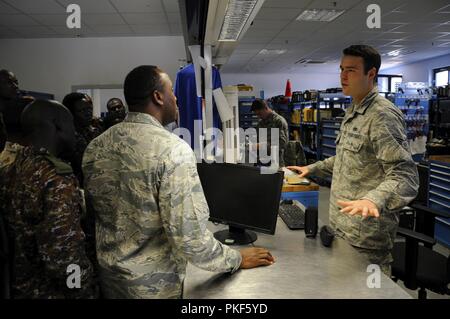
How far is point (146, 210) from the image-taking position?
3.70 ft

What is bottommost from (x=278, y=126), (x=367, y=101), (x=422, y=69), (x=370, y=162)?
(x=370, y=162)

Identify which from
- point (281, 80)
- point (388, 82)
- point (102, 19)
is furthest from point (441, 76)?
point (102, 19)

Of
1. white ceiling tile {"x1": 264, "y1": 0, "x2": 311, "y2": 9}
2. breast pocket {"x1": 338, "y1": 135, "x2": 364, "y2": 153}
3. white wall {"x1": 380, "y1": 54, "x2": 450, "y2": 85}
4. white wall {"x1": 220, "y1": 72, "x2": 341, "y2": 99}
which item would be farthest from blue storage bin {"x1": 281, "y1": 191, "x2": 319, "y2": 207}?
white wall {"x1": 220, "y1": 72, "x2": 341, "y2": 99}

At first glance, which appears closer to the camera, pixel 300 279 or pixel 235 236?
pixel 300 279

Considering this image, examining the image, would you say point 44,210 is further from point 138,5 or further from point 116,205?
point 138,5

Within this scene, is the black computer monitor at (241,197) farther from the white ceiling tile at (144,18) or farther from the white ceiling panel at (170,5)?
the white ceiling tile at (144,18)

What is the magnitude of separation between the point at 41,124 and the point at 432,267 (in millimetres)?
2141

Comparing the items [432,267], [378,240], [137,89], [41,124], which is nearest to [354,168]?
[378,240]

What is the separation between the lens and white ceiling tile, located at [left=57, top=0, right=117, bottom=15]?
4.52 metres

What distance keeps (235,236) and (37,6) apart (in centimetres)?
473

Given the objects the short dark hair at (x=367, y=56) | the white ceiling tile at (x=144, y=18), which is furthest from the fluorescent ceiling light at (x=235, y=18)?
the white ceiling tile at (x=144, y=18)

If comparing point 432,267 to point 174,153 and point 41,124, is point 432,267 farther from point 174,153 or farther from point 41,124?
point 41,124

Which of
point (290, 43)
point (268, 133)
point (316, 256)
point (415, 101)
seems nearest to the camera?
point (316, 256)

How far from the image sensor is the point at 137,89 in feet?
3.89
